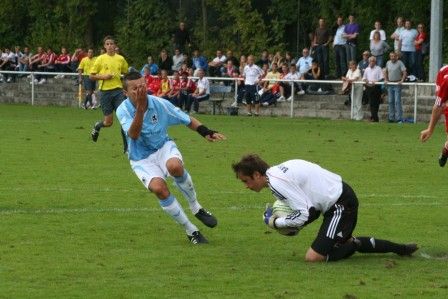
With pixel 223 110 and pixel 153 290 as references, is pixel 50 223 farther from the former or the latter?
pixel 223 110

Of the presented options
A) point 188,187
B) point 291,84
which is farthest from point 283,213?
point 291,84

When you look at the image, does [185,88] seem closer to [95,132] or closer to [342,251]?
[95,132]

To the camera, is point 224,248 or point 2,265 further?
point 224,248

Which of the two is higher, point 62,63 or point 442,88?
point 442,88

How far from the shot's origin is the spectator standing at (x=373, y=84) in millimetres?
34688

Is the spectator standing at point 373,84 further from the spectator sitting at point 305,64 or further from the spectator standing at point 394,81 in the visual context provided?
the spectator sitting at point 305,64

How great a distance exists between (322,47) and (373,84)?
16.8 feet

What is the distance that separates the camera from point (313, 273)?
10609 millimetres

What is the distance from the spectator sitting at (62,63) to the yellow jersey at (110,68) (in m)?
22.4

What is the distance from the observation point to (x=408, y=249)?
11453mm

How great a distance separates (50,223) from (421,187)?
6.05 meters

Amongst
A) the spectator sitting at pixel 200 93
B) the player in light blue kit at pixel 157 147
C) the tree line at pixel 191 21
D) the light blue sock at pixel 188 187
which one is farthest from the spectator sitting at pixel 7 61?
the light blue sock at pixel 188 187

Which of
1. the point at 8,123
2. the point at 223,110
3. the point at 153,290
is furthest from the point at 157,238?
the point at 223,110

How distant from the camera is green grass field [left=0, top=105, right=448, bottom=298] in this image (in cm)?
1004
